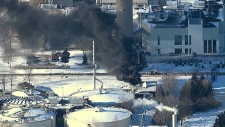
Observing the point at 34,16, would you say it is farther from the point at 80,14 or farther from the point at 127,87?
the point at 127,87

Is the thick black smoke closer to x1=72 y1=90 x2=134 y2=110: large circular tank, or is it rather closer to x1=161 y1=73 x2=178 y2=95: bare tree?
x1=72 y1=90 x2=134 y2=110: large circular tank

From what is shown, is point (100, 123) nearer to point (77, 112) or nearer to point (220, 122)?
point (77, 112)

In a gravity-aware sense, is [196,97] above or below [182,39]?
below

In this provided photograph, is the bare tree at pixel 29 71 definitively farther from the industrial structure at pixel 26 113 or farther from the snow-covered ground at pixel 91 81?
the industrial structure at pixel 26 113

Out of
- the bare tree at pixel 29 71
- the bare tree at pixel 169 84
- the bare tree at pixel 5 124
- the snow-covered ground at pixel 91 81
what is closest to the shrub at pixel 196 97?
the snow-covered ground at pixel 91 81

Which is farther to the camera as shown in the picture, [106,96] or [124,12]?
[124,12]

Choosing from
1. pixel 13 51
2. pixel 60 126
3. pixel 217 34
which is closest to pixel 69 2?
pixel 217 34

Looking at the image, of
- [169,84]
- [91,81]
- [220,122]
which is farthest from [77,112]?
[91,81]

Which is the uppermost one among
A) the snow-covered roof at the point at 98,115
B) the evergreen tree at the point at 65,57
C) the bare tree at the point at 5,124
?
the evergreen tree at the point at 65,57

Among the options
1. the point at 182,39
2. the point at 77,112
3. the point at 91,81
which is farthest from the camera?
the point at 182,39
